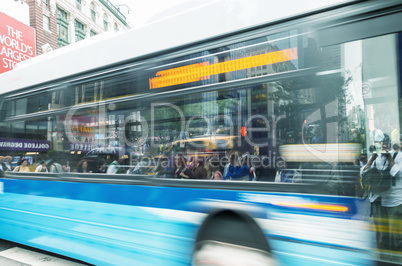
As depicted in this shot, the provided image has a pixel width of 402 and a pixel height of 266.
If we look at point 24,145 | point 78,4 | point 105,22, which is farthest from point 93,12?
point 24,145

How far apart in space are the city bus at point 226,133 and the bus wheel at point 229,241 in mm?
12

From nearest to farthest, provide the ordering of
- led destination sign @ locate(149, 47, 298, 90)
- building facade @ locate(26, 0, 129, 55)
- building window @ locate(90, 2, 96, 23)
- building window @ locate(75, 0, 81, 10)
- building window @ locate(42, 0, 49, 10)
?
led destination sign @ locate(149, 47, 298, 90)
building facade @ locate(26, 0, 129, 55)
building window @ locate(42, 0, 49, 10)
building window @ locate(75, 0, 81, 10)
building window @ locate(90, 2, 96, 23)

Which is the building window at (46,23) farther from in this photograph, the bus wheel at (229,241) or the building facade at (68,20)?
the bus wheel at (229,241)

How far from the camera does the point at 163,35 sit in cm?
303

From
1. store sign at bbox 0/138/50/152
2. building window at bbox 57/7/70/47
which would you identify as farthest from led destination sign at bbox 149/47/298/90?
building window at bbox 57/7/70/47

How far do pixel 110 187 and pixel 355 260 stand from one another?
250cm

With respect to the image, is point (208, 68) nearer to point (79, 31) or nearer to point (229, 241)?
point (229, 241)

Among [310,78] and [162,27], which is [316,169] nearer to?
[310,78]

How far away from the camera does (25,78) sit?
4.30 metres

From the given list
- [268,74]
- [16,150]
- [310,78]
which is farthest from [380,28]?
[16,150]

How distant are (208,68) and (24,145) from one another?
3.32 m

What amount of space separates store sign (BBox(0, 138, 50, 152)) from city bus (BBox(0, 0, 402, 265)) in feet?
0.78

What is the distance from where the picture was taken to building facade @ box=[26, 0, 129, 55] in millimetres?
17969

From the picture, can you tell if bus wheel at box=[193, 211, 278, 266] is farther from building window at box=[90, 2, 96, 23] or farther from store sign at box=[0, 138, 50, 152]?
building window at box=[90, 2, 96, 23]
